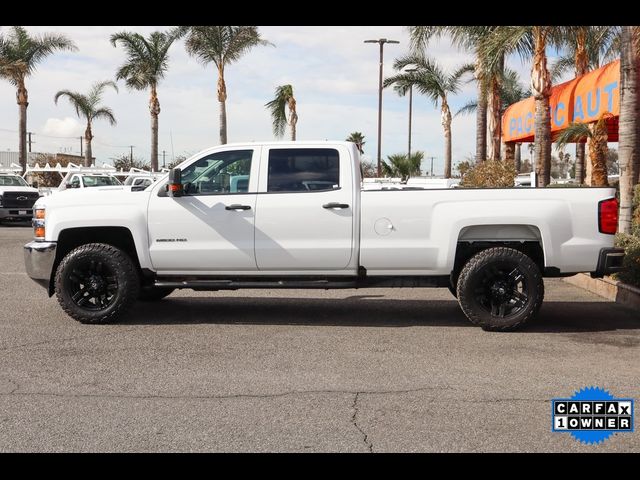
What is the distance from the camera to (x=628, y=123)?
12.9 m

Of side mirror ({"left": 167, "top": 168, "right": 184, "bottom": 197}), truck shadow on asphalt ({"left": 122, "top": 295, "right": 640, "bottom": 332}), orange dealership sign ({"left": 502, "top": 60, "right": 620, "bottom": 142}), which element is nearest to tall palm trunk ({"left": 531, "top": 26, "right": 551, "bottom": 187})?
orange dealership sign ({"left": 502, "top": 60, "right": 620, "bottom": 142})

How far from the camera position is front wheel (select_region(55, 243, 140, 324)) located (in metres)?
8.25

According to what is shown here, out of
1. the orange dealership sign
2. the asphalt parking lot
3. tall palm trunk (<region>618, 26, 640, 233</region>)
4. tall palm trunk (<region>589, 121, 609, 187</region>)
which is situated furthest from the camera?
the orange dealership sign

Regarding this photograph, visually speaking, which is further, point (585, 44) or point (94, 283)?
point (585, 44)

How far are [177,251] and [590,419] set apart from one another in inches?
188

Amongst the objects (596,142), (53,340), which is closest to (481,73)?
(596,142)

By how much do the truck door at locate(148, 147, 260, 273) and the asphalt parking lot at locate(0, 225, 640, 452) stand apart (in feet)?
2.28

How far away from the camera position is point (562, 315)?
9.05 meters

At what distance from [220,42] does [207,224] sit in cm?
2878

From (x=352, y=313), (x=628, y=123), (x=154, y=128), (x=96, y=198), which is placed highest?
(x=154, y=128)

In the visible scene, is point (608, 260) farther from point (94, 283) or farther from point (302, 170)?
point (94, 283)

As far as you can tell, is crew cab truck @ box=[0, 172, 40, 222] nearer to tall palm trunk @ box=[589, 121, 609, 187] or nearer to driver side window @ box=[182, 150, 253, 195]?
tall palm trunk @ box=[589, 121, 609, 187]
